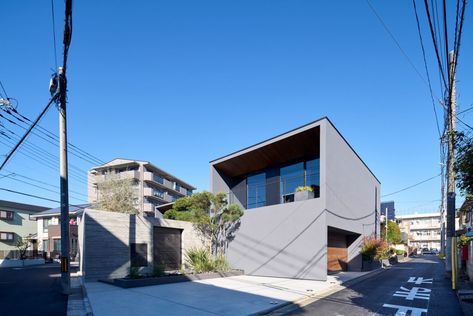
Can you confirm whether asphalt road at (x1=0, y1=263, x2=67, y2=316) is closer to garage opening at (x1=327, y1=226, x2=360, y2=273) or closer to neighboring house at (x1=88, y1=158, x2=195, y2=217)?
garage opening at (x1=327, y1=226, x2=360, y2=273)

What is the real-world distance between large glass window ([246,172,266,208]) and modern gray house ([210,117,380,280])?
0.07m

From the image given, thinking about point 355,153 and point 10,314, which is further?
point 355,153

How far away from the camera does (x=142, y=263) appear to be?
18.8 meters

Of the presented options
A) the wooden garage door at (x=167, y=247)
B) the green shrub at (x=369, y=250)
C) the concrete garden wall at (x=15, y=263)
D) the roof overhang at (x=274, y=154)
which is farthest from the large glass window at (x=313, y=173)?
the concrete garden wall at (x=15, y=263)

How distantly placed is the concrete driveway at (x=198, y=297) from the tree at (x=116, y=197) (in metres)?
22.0

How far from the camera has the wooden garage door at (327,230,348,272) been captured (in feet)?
73.0

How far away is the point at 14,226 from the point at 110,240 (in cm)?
4018

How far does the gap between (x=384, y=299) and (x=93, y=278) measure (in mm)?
12118

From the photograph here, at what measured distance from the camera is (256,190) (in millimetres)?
25250

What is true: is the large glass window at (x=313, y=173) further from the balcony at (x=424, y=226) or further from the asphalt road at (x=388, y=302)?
the balcony at (x=424, y=226)

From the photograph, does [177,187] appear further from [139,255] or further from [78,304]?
[78,304]

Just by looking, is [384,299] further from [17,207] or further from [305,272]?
[17,207]

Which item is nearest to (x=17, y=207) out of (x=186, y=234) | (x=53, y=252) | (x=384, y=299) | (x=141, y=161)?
(x=53, y=252)

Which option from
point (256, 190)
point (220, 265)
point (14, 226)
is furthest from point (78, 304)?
point (14, 226)
